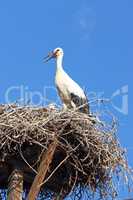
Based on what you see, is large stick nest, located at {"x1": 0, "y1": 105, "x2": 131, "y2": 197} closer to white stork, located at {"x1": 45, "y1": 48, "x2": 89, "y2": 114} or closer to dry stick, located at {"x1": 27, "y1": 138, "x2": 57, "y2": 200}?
dry stick, located at {"x1": 27, "y1": 138, "x2": 57, "y2": 200}

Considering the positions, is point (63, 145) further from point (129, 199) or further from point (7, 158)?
point (129, 199)

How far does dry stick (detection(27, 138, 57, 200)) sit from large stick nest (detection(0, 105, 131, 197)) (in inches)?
2.5

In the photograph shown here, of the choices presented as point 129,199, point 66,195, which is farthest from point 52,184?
point 129,199

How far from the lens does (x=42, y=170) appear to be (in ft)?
28.8

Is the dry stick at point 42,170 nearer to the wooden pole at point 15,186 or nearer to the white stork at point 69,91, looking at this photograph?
the wooden pole at point 15,186

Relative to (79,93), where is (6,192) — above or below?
below

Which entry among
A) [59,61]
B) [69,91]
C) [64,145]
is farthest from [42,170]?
[59,61]

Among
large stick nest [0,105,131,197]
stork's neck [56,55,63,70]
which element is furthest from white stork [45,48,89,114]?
large stick nest [0,105,131,197]

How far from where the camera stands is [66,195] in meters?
9.35

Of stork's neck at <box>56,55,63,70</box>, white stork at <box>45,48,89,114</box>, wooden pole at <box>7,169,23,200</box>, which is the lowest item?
wooden pole at <box>7,169,23,200</box>

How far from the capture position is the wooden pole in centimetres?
905

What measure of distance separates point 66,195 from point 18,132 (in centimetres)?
96

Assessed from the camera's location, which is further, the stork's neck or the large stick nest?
the stork's neck

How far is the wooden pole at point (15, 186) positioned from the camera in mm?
9047
